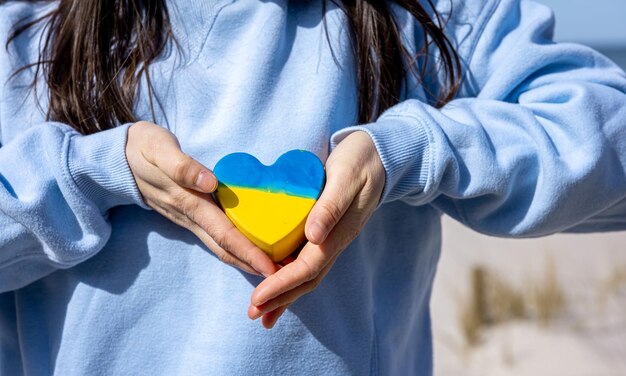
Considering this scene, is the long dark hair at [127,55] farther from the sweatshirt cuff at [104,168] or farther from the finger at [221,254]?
the finger at [221,254]

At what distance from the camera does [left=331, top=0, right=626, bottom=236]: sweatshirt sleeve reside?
1.29 meters

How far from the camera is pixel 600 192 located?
137 centimetres

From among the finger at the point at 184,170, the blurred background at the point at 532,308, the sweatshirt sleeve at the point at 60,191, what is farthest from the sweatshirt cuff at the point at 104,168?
the blurred background at the point at 532,308

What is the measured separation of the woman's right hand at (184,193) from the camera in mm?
1156

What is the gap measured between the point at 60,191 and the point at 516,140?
0.77m

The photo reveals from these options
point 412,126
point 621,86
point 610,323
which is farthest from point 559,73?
point 610,323

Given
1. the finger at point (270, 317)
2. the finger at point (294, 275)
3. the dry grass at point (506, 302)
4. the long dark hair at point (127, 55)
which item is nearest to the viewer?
the finger at point (294, 275)

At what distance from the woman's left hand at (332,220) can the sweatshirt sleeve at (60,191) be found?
31cm

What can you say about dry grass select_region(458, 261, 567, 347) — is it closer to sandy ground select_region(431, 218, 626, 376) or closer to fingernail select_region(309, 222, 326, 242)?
sandy ground select_region(431, 218, 626, 376)

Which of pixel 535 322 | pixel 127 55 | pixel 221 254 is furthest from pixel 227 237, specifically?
pixel 535 322

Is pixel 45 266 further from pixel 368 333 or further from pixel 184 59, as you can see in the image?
pixel 368 333

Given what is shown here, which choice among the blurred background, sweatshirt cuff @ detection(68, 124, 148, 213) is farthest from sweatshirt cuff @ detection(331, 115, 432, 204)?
the blurred background

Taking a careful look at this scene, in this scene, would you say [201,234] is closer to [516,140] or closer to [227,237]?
[227,237]

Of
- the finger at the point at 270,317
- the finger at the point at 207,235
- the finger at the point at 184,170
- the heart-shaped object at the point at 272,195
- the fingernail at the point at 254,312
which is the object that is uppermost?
the finger at the point at 184,170
